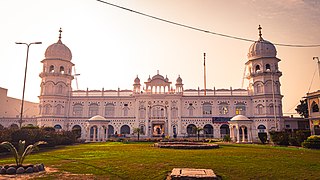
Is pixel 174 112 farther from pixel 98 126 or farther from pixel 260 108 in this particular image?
pixel 260 108

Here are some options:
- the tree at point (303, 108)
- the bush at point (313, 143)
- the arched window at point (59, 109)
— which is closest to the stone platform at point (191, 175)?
the bush at point (313, 143)

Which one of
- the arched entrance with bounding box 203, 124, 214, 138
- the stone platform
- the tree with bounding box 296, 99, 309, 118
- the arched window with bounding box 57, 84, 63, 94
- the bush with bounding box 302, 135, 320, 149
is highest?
the arched window with bounding box 57, 84, 63, 94

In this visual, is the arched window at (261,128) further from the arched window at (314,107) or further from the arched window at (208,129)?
the arched window at (208,129)

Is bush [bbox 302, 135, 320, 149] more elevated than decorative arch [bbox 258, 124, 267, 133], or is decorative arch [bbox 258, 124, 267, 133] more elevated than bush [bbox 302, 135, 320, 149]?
decorative arch [bbox 258, 124, 267, 133]

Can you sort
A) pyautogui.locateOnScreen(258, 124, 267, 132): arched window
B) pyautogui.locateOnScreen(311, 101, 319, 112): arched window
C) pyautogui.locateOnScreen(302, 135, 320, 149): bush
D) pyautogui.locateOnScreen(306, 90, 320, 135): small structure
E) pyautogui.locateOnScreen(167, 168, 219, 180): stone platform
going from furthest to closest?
pyautogui.locateOnScreen(258, 124, 267, 132): arched window
pyautogui.locateOnScreen(311, 101, 319, 112): arched window
pyautogui.locateOnScreen(306, 90, 320, 135): small structure
pyautogui.locateOnScreen(302, 135, 320, 149): bush
pyautogui.locateOnScreen(167, 168, 219, 180): stone platform

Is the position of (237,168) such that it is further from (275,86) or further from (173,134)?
(275,86)

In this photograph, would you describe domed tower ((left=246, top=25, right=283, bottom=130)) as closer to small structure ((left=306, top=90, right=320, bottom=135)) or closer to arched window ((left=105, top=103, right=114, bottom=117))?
small structure ((left=306, top=90, right=320, bottom=135))

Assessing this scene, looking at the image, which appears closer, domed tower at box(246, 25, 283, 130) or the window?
the window

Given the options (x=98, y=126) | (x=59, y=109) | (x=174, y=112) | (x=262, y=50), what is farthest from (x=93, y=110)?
(x=262, y=50)

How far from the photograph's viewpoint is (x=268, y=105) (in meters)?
50.4

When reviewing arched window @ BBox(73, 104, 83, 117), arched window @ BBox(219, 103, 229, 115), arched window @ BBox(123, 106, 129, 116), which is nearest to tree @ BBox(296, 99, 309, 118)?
arched window @ BBox(219, 103, 229, 115)

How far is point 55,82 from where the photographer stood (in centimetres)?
5366

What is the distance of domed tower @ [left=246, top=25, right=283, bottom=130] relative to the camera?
5044 cm

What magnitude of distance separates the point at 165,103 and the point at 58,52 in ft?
82.2
